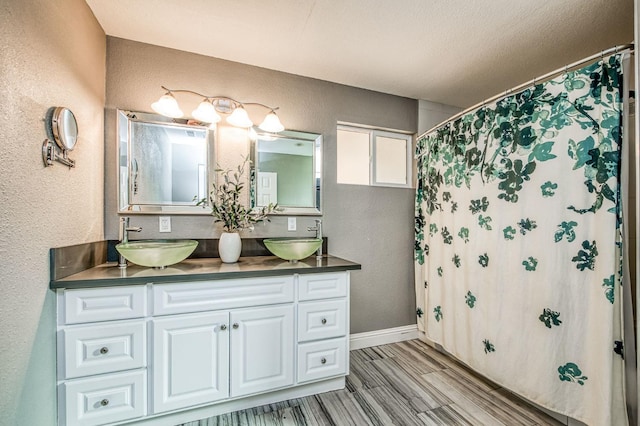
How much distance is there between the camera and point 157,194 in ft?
6.07

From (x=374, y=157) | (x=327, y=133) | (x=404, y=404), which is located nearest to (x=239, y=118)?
(x=327, y=133)

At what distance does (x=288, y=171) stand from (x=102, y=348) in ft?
5.02

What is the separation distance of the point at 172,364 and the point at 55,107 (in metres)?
1.35

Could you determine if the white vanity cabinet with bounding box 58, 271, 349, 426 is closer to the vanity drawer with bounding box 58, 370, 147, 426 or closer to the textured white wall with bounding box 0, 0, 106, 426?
the vanity drawer with bounding box 58, 370, 147, 426

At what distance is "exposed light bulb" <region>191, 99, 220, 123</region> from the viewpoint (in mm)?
1858

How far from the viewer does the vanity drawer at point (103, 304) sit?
127cm

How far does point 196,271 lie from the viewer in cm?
150

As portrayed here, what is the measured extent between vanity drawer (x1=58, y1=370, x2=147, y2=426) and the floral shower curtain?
2.10 m

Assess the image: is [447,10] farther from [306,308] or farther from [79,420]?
[79,420]

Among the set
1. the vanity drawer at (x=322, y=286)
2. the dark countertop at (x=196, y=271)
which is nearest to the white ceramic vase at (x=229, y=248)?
the dark countertop at (x=196, y=271)

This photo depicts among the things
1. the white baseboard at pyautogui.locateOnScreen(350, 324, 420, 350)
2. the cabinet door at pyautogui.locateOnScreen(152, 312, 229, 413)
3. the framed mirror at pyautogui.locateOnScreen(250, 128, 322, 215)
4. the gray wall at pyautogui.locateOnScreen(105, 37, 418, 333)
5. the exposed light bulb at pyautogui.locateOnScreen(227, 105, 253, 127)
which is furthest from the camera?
the white baseboard at pyautogui.locateOnScreen(350, 324, 420, 350)

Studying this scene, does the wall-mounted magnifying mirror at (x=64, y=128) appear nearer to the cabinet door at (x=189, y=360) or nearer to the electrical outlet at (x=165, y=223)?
the electrical outlet at (x=165, y=223)

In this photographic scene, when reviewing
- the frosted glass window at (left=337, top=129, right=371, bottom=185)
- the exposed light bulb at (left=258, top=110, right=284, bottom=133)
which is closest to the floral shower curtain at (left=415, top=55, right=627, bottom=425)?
the frosted glass window at (left=337, top=129, right=371, bottom=185)

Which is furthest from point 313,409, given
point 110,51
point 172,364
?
point 110,51
